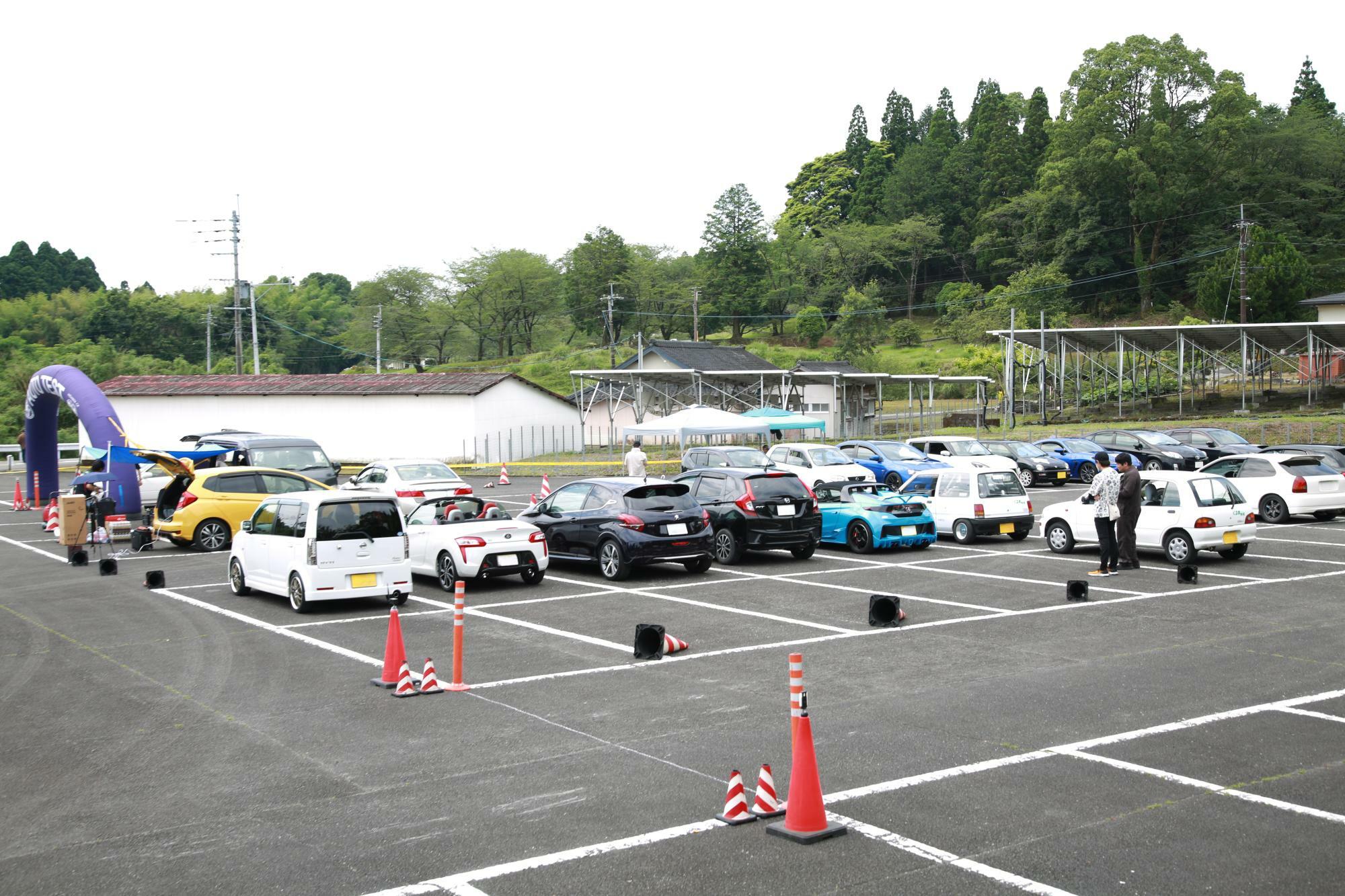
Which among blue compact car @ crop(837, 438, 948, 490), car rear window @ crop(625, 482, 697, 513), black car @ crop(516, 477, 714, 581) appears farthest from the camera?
blue compact car @ crop(837, 438, 948, 490)

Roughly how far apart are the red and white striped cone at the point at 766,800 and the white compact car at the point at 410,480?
55.8ft

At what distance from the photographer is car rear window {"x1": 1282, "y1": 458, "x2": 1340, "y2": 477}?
2515 cm

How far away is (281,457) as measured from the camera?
30.0m

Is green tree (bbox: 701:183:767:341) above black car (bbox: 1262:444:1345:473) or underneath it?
above

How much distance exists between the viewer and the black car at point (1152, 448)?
3828 cm

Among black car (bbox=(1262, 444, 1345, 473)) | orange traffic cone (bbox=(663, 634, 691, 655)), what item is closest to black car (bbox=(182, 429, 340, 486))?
orange traffic cone (bbox=(663, 634, 691, 655))

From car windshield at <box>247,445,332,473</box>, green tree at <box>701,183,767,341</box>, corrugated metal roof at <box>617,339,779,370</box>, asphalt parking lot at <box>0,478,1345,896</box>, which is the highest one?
green tree at <box>701,183,767,341</box>

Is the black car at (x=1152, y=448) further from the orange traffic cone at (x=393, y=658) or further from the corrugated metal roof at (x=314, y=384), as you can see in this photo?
the orange traffic cone at (x=393, y=658)

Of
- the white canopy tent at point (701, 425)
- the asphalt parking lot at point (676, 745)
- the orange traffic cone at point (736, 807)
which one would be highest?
the white canopy tent at point (701, 425)

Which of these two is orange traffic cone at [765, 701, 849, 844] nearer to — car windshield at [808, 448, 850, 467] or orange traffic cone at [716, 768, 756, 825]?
orange traffic cone at [716, 768, 756, 825]

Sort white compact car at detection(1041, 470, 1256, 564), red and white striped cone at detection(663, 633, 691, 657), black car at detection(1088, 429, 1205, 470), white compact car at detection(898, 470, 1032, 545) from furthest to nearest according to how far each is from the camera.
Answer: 1. black car at detection(1088, 429, 1205, 470)
2. white compact car at detection(898, 470, 1032, 545)
3. white compact car at detection(1041, 470, 1256, 564)
4. red and white striped cone at detection(663, 633, 691, 657)

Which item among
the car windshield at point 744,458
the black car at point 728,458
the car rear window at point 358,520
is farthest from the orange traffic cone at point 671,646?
the car windshield at point 744,458

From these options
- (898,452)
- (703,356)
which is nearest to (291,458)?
(898,452)

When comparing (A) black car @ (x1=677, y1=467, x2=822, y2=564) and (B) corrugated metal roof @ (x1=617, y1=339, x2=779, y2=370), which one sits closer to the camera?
(A) black car @ (x1=677, y1=467, x2=822, y2=564)
